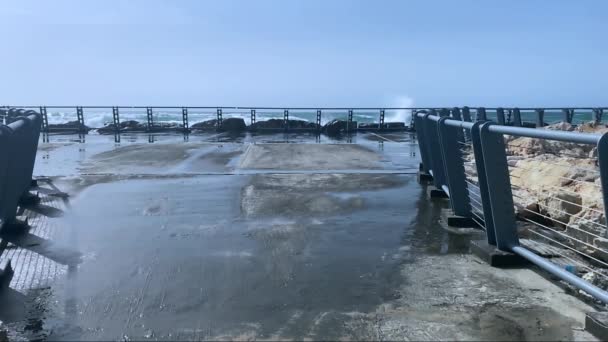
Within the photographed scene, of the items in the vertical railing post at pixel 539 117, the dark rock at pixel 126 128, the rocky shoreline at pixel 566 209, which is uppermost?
the vertical railing post at pixel 539 117

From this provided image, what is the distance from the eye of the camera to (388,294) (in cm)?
428

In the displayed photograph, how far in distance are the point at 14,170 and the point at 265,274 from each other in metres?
3.75

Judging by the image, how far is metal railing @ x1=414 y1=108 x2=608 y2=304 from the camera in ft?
13.6

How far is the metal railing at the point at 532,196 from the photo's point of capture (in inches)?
164

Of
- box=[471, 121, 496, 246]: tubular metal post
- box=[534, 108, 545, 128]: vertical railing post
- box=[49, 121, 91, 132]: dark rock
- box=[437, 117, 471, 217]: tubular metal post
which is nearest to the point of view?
box=[471, 121, 496, 246]: tubular metal post

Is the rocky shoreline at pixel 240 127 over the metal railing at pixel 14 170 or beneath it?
beneath

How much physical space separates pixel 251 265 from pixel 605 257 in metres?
3.66

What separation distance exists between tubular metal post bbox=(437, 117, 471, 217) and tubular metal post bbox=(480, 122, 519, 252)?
154 cm

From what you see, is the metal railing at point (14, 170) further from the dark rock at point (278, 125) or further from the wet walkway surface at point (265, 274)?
the dark rock at point (278, 125)

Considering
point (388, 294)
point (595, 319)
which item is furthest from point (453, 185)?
point (595, 319)

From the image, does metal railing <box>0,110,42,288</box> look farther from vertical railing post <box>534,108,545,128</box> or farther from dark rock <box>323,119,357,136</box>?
vertical railing post <box>534,108,545,128</box>

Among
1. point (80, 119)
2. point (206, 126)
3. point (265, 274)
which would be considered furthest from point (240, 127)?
point (265, 274)

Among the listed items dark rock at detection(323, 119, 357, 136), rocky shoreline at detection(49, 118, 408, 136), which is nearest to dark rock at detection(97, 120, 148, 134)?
rocky shoreline at detection(49, 118, 408, 136)

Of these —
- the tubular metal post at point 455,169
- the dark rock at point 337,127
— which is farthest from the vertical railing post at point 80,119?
the tubular metal post at point 455,169
